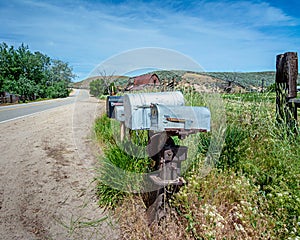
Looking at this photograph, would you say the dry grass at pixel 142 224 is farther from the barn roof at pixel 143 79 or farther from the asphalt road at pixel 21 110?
the asphalt road at pixel 21 110

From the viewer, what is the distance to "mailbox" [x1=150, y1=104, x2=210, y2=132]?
2221mm

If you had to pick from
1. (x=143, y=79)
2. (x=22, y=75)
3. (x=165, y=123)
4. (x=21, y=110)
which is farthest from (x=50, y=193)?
(x=22, y=75)

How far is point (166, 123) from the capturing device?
7.32 feet

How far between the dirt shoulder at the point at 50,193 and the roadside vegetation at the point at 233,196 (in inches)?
13.3

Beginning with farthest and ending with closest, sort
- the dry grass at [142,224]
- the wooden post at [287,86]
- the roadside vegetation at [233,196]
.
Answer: the wooden post at [287,86] < the dry grass at [142,224] < the roadside vegetation at [233,196]

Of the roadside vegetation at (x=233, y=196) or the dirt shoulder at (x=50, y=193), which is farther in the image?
the dirt shoulder at (x=50, y=193)

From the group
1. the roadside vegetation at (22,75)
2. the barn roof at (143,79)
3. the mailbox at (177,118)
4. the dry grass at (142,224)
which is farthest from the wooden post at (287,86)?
the roadside vegetation at (22,75)

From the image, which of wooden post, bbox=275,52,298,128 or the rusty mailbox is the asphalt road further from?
wooden post, bbox=275,52,298,128

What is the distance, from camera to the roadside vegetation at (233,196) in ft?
8.13

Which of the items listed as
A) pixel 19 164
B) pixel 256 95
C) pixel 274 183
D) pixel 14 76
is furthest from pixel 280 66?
pixel 14 76

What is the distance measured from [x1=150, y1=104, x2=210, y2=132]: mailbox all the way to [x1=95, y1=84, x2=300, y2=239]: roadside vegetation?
814 millimetres

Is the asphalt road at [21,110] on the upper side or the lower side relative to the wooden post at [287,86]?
lower

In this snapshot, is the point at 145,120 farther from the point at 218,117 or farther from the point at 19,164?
the point at 19,164

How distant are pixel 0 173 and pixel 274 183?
454cm
